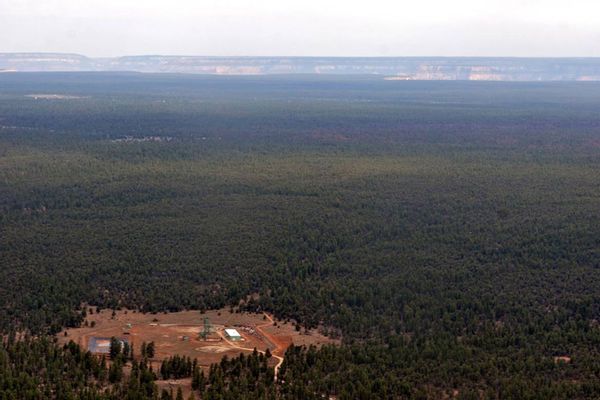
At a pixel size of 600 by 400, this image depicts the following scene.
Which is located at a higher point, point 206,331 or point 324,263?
point 206,331

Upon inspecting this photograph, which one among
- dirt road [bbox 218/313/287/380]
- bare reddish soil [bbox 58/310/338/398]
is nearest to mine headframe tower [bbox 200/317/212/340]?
bare reddish soil [bbox 58/310/338/398]

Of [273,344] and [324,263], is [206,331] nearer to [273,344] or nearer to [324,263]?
[273,344]

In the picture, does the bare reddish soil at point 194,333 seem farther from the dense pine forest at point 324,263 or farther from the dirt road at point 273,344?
the dense pine forest at point 324,263

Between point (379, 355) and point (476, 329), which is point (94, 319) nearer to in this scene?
point (379, 355)

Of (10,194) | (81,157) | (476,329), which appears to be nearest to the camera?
(476,329)

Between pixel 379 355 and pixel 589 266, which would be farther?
pixel 589 266

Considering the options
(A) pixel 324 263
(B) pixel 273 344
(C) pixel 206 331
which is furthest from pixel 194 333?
(A) pixel 324 263

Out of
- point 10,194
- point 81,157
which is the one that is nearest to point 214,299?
point 10,194

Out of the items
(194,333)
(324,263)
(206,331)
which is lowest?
(194,333)
